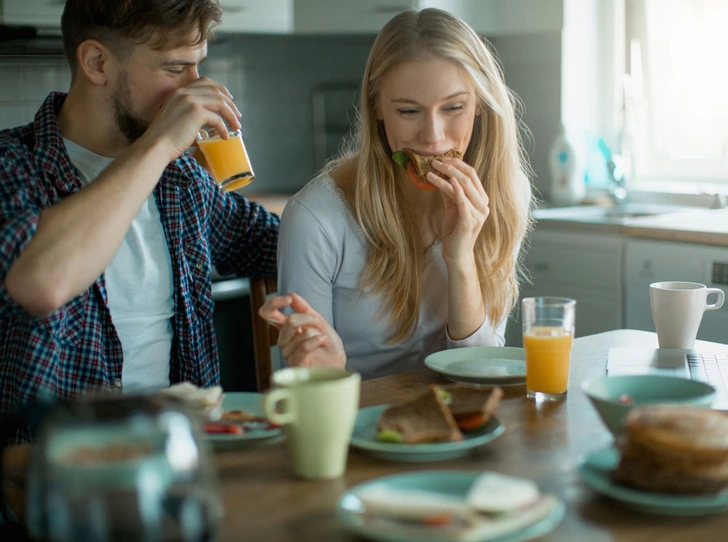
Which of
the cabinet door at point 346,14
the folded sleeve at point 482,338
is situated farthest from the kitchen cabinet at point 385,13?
the folded sleeve at point 482,338

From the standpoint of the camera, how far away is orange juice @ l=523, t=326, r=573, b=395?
127 cm

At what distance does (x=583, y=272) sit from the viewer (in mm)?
3260

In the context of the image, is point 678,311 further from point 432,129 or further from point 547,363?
point 432,129

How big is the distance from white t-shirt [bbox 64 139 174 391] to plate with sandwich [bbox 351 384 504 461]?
691 mm

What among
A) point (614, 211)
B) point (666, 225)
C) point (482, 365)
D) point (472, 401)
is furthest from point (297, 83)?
point (472, 401)

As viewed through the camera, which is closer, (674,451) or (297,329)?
(674,451)

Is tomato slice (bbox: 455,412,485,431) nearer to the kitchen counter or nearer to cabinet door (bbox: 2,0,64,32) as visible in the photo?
the kitchen counter

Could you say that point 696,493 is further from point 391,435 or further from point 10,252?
point 10,252

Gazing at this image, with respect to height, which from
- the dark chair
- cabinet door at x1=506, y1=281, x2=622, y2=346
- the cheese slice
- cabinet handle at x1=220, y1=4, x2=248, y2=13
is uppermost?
cabinet handle at x1=220, y1=4, x2=248, y2=13

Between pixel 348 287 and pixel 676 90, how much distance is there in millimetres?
2555

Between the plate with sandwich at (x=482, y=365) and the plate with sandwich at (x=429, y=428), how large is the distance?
0.18m

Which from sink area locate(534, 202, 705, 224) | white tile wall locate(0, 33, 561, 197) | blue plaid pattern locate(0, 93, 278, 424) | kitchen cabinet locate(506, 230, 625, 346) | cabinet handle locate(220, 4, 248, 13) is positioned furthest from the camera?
white tile wall locate(0, 33, 561, 197)

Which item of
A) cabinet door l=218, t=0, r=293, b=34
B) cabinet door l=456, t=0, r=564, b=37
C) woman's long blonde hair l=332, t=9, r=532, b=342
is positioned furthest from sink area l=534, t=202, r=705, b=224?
woman's long blonde hair l=332, t=9, r=532, b=342

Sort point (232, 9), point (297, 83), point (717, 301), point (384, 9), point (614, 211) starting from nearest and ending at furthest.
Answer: point (717, 301)
point (232, 9)
point (614, 211)
point (384, 9)
point (297, 83)
